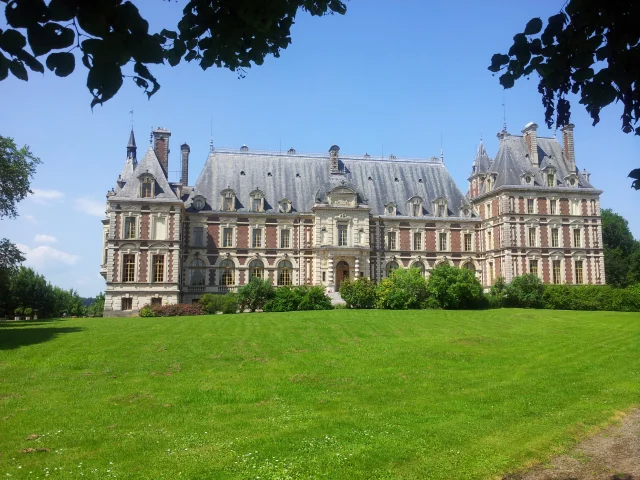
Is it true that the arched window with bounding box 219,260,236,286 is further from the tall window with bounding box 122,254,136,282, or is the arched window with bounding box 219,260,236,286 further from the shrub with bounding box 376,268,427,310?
the shrub with bounding box 376,268,427,310

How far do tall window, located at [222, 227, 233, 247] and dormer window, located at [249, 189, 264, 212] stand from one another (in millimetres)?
2679

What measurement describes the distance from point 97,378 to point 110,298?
2787 cm

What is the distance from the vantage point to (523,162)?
49.8 meters

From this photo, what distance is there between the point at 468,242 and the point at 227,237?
21.7 m

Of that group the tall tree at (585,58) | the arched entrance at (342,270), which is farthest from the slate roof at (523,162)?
the tall tree at (585,58)

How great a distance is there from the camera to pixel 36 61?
4.66 meters

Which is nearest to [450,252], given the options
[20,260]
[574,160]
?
[574,160]

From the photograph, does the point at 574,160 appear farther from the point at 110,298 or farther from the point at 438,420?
the point at 438,420

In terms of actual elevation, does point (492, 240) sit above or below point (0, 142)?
below

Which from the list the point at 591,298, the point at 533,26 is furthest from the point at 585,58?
the point at 591,298

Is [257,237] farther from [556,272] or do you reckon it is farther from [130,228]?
[556,272]

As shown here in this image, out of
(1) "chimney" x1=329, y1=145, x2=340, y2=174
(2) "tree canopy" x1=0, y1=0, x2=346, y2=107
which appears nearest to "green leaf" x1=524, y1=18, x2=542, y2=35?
(2) "tree canopy" x1=0, y1=0, x2=346, y2=107

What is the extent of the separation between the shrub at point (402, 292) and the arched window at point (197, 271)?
610 inches

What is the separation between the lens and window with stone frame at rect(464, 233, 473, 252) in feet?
167
